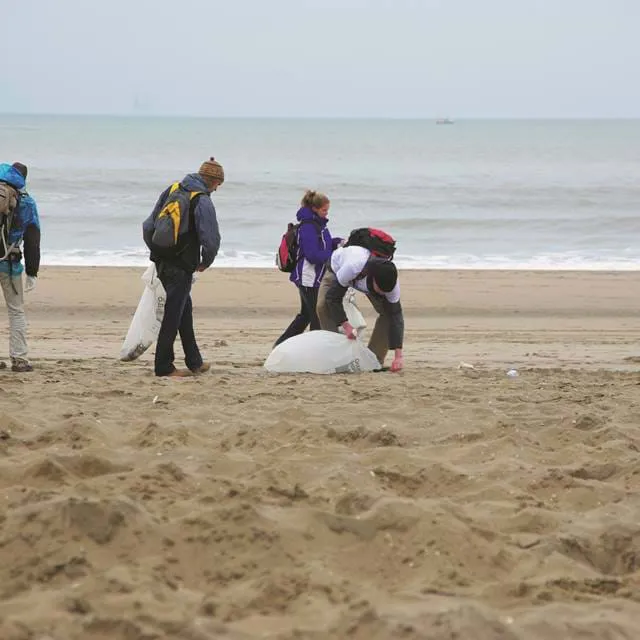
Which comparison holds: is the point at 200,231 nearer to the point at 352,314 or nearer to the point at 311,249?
the point at 311,249

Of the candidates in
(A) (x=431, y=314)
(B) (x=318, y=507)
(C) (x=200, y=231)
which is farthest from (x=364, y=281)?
(A) (x=431, y=314)

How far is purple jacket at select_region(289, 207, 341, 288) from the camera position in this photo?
25.5 feet

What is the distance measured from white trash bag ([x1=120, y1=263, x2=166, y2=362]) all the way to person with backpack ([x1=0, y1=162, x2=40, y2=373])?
2.49 ft

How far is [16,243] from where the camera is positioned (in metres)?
7.38

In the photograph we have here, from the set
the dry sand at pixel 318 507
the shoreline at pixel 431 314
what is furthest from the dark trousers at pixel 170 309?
the shoreline at pixel 431 314

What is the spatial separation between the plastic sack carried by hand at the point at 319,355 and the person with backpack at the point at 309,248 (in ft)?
1.46

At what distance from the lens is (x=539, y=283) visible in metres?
14.9

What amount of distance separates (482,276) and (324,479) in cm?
1169

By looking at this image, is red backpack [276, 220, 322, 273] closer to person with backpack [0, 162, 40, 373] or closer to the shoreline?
the shoreline

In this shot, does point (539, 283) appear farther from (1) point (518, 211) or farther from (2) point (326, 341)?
(1) point (518, 211)

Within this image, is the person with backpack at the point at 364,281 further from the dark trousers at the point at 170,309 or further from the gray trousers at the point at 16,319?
the gray trousers at the point at 16,319

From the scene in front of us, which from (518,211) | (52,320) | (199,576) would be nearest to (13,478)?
(199,576)

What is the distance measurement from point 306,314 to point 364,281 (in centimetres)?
81

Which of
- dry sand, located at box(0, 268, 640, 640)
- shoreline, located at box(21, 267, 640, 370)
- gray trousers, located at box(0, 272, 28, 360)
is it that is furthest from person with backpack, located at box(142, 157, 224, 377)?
shoreline, located at box(21, 267, 640, 370)
